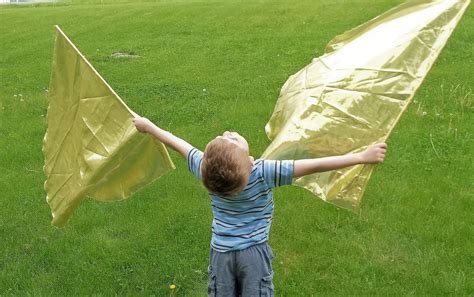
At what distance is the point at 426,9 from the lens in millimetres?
4305

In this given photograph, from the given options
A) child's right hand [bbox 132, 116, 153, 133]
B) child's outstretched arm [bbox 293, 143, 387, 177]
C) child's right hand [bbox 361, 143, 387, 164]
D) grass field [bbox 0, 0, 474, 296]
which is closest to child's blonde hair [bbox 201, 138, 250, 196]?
child's outstretched arm [bbox 293, 143, 387, 177]

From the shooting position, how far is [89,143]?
466 cm

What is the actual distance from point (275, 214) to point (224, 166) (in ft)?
11.5

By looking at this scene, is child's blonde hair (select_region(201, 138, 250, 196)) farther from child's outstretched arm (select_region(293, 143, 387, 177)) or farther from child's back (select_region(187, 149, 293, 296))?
child's outstretched arm (select_region(293, 143, 387, 177))

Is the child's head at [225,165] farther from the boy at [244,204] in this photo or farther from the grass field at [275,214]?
the grass field at [275,214]

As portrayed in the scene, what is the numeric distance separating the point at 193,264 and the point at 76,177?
159cm

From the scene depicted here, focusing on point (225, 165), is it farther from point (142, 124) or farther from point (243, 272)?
point (142, 124)

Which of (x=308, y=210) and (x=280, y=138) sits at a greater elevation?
(x=280, y=138)

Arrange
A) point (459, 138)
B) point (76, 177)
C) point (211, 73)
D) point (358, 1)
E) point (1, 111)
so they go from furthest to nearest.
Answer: point (358, 1) < point (211, 73) < point (1, 111) < point (459, 138) < point (76, 177)

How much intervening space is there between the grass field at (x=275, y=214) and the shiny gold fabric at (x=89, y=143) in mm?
1225

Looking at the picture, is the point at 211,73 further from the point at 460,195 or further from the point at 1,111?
the point at 460,195

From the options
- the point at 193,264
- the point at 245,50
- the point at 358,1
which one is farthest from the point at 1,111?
the point at 358,1

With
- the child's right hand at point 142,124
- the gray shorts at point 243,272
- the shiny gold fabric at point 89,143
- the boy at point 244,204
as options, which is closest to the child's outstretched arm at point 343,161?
the boy at point 244,204

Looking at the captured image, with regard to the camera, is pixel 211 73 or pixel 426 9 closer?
pixel 426 9
